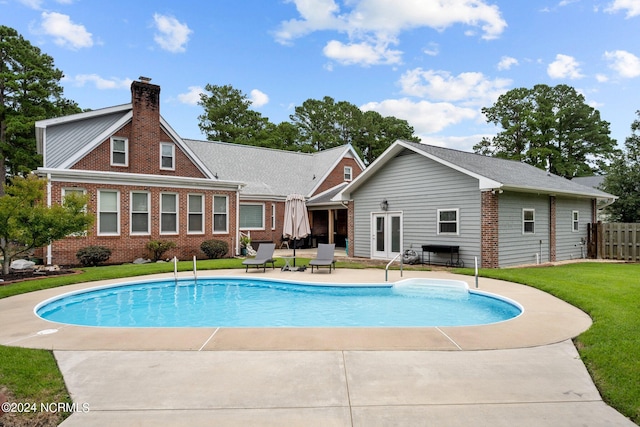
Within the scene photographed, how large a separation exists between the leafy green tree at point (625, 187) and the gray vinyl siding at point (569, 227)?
496 cm

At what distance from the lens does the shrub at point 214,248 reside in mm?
17766

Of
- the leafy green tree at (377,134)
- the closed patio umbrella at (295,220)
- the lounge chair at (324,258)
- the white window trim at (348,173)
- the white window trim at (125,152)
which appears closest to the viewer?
the lounge chair at (324,258)

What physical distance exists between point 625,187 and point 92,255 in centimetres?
2772

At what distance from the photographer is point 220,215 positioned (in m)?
19.0

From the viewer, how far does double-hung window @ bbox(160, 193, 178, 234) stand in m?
17.1

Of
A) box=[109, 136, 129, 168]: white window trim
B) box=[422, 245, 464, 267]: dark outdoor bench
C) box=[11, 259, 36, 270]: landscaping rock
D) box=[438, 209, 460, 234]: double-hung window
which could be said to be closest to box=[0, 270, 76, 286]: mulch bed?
box=[11, 259, 36, 270]: landscaping rock

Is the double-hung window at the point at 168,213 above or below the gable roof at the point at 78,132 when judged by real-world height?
below

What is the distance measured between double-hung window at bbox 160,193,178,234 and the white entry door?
9104 millimetres

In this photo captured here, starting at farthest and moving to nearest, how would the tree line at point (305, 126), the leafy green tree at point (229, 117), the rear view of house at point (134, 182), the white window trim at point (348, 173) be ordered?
the tree line at point (305, 126)
the leafy green tree at point (229, 117)
the white window trim at point (348, 173)
the rear view of house at point (134, 182)

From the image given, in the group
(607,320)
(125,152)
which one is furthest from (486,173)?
(125,152)

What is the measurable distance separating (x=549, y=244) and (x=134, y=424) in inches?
685

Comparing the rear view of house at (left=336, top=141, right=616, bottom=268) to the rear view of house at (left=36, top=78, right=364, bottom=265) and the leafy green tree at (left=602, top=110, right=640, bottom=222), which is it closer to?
the leafy green tree at (left=602, top=110, right=640, bottom=222)

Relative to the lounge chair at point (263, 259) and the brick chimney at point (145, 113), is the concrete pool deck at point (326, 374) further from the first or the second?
the brick chimney at point (145, 113)

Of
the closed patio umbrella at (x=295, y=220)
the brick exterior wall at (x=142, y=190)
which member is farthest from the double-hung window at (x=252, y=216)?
the closed patio umbrella at (x=295, y=220)
